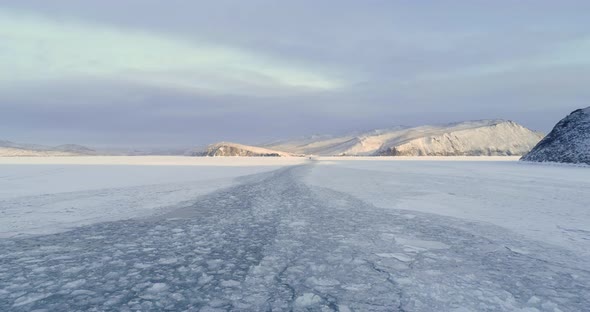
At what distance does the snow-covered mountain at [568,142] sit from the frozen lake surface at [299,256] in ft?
71.1

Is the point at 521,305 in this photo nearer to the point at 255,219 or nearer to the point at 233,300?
the point at 233,300

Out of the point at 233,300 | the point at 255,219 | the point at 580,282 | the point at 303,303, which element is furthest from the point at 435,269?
the point at 255,219

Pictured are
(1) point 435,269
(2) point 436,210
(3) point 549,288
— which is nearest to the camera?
(3) point 549,288

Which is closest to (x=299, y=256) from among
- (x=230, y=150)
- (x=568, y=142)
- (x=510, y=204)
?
(x=510, y=204)

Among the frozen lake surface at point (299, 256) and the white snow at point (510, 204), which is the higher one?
the white snow at point (510, 204)

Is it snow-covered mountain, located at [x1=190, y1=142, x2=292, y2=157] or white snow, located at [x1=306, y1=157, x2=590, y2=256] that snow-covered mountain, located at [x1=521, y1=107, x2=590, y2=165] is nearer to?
white snow, located at [x1=306, y1=157, x2=590, y2=256]

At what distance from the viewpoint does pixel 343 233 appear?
19.1 ft

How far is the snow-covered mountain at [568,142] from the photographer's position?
25.3m

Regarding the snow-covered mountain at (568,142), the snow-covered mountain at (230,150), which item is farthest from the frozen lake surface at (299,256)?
the snow-covered mountain at (230,150)

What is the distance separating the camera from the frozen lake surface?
3.25m

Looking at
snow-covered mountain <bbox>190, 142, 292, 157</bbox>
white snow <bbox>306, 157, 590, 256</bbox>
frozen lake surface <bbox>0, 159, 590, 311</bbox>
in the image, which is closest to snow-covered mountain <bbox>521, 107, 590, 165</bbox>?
white snow <bbox>306, 157, 590, 256</bbox>

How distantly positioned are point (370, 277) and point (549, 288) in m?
1.81

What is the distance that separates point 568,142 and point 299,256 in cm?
3117

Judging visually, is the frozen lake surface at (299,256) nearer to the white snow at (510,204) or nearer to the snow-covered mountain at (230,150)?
the white snow at (510,204)
